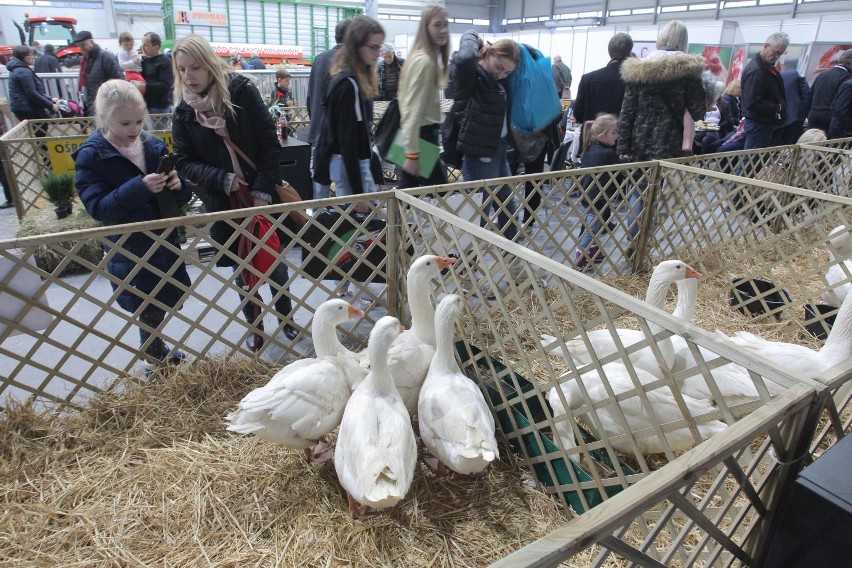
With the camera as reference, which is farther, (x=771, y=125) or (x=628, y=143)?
(x=771, y=125)

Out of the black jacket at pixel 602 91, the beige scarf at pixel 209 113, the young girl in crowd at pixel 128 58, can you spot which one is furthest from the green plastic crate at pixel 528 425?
the young girl in crowd at pixel 128 58

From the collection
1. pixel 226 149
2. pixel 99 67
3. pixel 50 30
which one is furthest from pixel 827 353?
pixel 50 30

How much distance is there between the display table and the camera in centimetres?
76

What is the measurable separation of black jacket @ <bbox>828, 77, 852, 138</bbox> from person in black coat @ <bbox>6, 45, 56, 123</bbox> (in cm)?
775

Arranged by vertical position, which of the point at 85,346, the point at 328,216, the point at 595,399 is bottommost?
the point at 85,346

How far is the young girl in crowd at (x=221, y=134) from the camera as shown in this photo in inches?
83.8

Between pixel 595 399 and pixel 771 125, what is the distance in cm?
454

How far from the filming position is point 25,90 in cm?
537

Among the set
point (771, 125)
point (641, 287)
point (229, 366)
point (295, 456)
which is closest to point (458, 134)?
point (641, 287)

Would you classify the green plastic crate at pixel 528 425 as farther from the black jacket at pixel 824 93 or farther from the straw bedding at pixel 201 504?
the black jacket at pixel 824 93

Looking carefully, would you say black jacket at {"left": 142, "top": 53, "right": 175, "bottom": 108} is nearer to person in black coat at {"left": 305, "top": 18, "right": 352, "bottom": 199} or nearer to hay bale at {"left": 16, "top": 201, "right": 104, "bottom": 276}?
hay bale at {"left": 16, "top": 201, "right": 104, "bottom": 276}

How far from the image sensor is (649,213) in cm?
328

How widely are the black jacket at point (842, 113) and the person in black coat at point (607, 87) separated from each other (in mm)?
2463

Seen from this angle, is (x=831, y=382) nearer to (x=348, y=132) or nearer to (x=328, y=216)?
(x=328, y=216)
